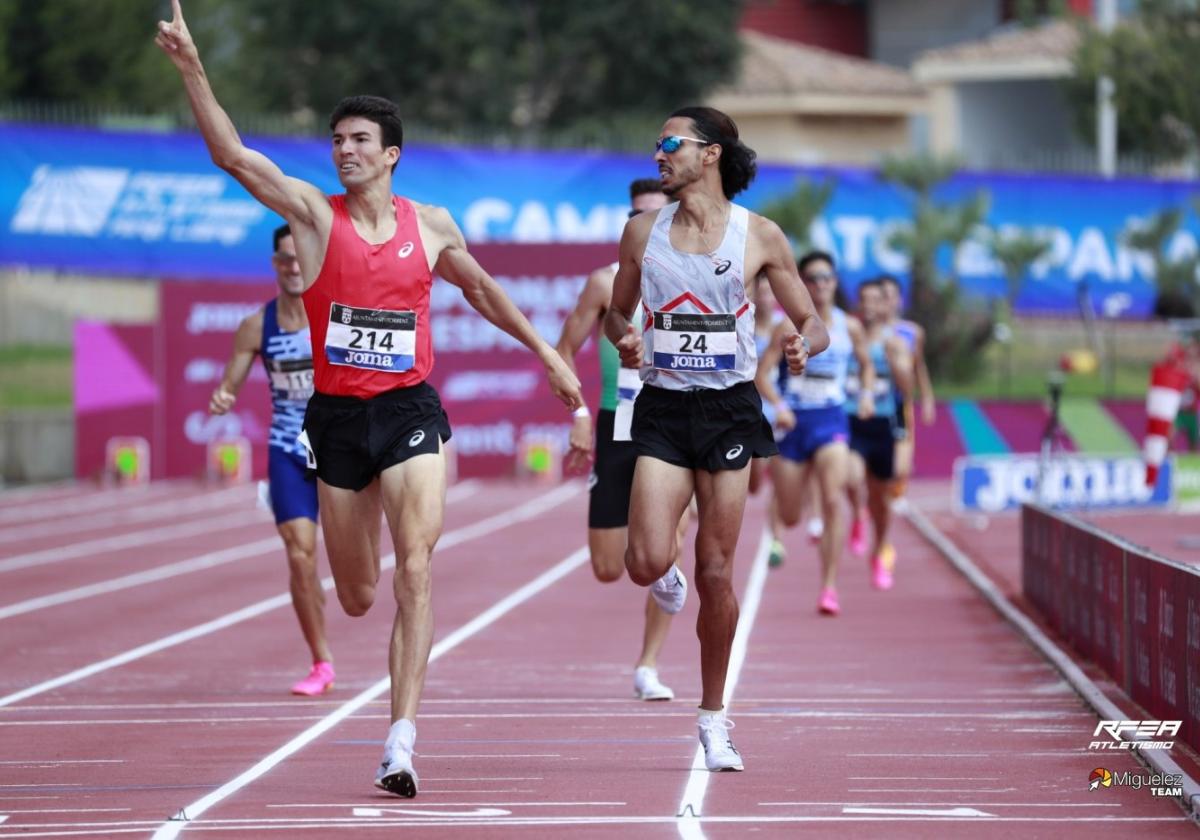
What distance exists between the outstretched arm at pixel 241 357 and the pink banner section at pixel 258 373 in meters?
19.2

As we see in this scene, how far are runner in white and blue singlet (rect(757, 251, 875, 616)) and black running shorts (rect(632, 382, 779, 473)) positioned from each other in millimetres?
6488

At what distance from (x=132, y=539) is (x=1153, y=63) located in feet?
69.8

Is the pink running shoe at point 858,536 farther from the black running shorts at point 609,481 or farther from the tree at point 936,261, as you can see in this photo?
the tree at point 936,261

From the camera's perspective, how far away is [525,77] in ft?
168

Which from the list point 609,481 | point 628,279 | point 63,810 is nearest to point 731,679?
point 609,481

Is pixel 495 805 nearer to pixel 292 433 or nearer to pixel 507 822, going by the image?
pixel 507 822

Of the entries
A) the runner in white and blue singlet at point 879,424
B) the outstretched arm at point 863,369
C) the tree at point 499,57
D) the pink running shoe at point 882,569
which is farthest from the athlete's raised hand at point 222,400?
the tree at point 499,57

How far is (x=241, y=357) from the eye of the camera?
38.8 ft

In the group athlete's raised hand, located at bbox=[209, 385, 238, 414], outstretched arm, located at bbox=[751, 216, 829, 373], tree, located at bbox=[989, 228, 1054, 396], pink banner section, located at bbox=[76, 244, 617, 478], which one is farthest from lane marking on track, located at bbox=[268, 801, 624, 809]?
tree, located at bbox=[989, 228, 1054, 396]

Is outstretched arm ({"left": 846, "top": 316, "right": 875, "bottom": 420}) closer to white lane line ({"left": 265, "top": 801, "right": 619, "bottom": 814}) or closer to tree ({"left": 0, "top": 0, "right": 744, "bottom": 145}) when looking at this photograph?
white lane line ({"left": 265, "top": 801, "right": 619, "bottom": 814})

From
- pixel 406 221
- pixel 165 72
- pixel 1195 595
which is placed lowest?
pixel 1195 595

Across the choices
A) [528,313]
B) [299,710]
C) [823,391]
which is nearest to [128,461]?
[528,313]

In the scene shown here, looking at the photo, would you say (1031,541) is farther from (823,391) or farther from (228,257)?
(228,257)

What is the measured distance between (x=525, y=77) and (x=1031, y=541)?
3664cm
